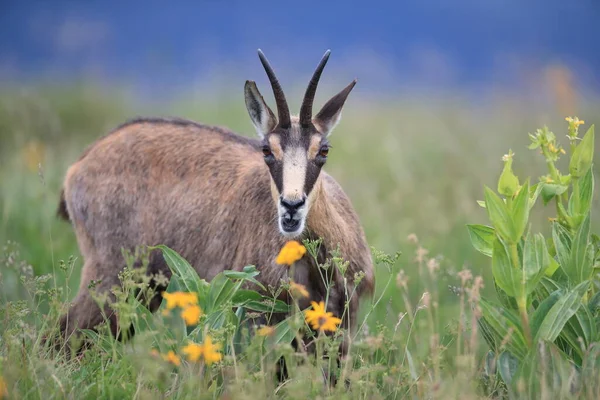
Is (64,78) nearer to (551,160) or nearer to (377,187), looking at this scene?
(377,187)

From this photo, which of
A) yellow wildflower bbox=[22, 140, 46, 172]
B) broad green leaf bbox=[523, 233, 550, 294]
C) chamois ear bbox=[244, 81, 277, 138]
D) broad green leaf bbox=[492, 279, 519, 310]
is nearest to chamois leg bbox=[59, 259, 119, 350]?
chamois ear bbox=[244, 81, 277, 138]

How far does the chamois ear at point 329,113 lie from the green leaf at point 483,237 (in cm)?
128

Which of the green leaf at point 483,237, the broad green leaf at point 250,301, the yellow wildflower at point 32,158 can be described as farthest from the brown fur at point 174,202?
the yellow wildflower at point 32,158

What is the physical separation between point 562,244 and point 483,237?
0.43 m

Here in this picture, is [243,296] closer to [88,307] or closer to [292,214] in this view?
[292,214]

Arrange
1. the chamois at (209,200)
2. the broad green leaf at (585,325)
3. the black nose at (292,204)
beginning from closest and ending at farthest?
the broad green leaf at (585,325) < the black nose at (292,204) < the chamois at (209,200)

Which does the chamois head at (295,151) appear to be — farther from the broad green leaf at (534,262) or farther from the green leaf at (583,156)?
the green leaf at (583,156)

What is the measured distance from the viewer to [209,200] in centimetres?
596

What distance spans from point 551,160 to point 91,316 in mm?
3363

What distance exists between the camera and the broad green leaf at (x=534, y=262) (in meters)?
4.20

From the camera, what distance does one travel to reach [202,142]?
→ 6246 millimetres

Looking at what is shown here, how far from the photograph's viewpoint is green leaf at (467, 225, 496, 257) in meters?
4.49

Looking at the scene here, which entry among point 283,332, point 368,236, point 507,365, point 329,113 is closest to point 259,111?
point 329,113

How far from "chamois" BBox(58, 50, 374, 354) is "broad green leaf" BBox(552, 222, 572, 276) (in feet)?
4.27
